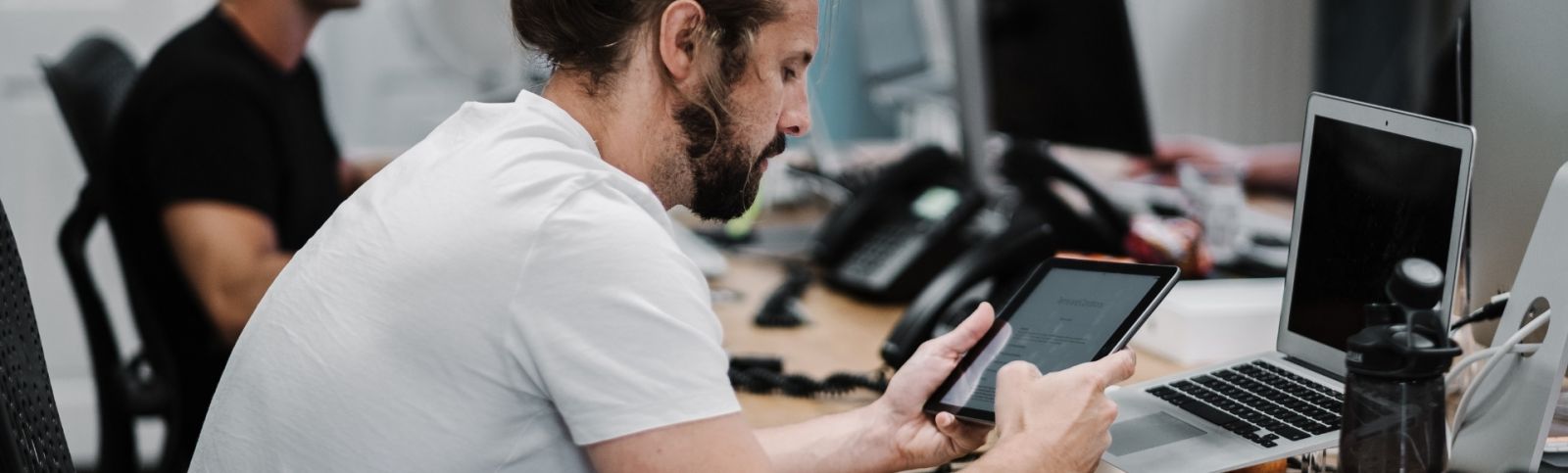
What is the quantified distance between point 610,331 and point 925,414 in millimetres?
406

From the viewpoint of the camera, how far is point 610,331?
87 centimetres

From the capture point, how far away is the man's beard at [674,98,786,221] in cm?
106

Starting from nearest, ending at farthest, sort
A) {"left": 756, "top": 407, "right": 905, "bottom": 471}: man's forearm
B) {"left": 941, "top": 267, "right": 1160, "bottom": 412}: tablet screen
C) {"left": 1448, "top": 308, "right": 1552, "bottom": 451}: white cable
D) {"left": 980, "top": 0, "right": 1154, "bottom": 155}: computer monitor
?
{"left": 1448, "top": 308, "right": 1552, "bottom": 451}: white cable < {"left": 941, "top": 267, "right": 1160, "bottom": 412}: tablet screen < {"left": 756, "top": 407, "right": 905, "bottom": 471}: man's forearm < {"left": 980, "top": 0, "right": 1154, "bottom": 155}: computer monitor

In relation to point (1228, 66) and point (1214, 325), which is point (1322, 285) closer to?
point (1214, 325)

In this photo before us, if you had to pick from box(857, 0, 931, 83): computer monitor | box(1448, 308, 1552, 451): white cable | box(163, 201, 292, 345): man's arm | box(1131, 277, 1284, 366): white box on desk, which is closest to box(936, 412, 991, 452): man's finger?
box(1448, 308, 1552, 451): white cable

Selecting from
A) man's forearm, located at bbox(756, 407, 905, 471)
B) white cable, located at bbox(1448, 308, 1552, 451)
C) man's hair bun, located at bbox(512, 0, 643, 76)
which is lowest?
man's forearm, located at bbox(756, 407, 905, 471)

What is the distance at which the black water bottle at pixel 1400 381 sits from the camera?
2.79 ft

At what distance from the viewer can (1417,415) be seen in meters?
0.88

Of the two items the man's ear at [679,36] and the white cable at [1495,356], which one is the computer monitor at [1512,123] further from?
the man's ear at [679,36]

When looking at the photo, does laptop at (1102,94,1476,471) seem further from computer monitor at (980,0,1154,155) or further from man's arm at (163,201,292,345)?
man's arm at (163,201,292,345)

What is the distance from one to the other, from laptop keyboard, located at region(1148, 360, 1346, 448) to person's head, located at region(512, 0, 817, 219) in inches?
15.7

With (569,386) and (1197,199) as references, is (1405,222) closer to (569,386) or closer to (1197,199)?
(569,386)

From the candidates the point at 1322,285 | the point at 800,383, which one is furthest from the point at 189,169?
the point at 1322,285

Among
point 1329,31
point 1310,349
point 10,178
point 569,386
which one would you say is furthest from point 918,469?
point 10,178
